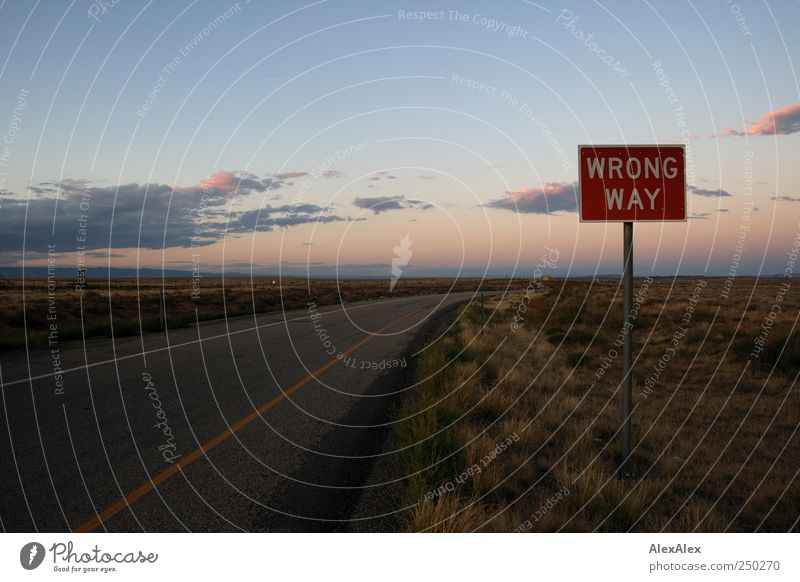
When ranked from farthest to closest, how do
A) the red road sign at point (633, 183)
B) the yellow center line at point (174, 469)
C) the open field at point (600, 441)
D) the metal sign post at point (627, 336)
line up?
the metal sign post at point (627, 336), the red road sign at point (633, 183), the open field at point (600, 441), the yellow center line at point (174, 469)

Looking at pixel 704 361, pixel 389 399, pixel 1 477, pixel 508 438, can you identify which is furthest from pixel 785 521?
pixel 704 361

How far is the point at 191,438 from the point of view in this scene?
6.96 m

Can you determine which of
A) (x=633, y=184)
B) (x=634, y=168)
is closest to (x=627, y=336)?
(x=633, y=184)

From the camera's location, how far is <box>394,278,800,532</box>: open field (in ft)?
16.8

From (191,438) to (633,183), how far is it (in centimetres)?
565

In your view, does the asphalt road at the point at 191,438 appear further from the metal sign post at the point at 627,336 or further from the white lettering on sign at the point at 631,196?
the white lettering on sign at the point at 631,196

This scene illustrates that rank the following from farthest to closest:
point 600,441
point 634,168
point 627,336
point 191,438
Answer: point 600,441 → point 191,438 → point 627,336 → point 634,168

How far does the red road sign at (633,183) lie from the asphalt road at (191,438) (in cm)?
353

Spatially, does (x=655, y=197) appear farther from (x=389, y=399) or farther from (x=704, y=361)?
(x=704, y=361)

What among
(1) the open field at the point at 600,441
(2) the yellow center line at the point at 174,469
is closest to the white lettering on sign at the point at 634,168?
(1) the open field at the point at 600,441

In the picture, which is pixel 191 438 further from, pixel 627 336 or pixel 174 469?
pixel 627 336

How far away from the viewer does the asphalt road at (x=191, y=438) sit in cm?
482

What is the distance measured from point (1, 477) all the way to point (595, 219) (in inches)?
243

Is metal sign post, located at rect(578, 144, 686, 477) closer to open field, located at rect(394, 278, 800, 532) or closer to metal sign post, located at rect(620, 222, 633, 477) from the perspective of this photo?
metal sign post, located at rect(620, 222, 633, 477)
